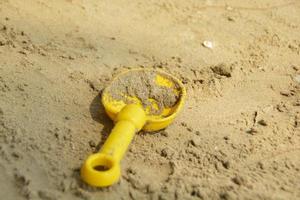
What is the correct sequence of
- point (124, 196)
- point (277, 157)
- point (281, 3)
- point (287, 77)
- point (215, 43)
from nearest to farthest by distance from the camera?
point (124, 196), point (277, 157), point (287, 77), point (215, 43), point (281, 3)

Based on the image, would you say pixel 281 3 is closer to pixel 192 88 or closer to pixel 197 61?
pixel 197 61

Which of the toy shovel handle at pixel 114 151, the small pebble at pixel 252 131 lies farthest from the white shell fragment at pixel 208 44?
the toy shovel handle at pixel 114 151

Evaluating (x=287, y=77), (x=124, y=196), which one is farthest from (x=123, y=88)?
(x=287, y=77)

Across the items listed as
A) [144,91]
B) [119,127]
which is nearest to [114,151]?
[119,127]

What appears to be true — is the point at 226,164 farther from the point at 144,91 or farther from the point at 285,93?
the point at 285,93

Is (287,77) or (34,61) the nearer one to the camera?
(34,61)

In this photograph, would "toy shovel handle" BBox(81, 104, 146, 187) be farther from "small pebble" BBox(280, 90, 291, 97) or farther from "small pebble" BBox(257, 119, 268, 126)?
"small pebble" BBox(280, 90, 291, 97)
